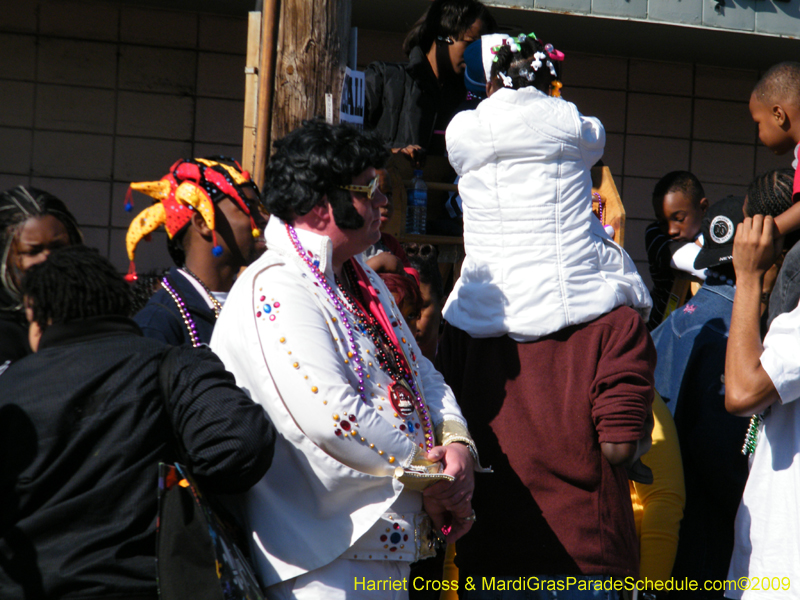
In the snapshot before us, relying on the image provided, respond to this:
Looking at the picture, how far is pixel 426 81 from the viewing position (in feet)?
14.7

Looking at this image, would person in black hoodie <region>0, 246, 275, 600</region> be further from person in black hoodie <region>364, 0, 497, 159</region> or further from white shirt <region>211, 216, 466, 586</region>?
person in black hoodie <region>364, 0, 497, 159</region>

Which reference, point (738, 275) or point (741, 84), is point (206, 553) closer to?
point (738, 275)

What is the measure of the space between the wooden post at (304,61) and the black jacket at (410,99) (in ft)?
3.80

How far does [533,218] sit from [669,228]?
2.76m

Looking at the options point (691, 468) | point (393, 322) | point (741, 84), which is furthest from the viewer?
point (741, 84)

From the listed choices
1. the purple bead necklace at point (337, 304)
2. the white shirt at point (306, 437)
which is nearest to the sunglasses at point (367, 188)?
the purple bead necklace at point (337, 304)

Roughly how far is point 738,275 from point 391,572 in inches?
54.8

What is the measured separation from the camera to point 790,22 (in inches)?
223

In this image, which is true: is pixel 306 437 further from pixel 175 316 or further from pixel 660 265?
pixel 660 265

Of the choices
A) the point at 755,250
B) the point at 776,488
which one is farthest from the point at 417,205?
the point at 776,488

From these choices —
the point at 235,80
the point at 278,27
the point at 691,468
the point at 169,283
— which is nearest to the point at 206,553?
the point at 169,283

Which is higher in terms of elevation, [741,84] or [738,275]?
[741,84]

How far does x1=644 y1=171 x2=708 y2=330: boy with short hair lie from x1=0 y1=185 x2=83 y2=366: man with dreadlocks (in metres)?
3.45

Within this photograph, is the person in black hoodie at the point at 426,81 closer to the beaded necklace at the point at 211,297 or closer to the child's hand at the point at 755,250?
the beaded necklace at the point at 211,297
